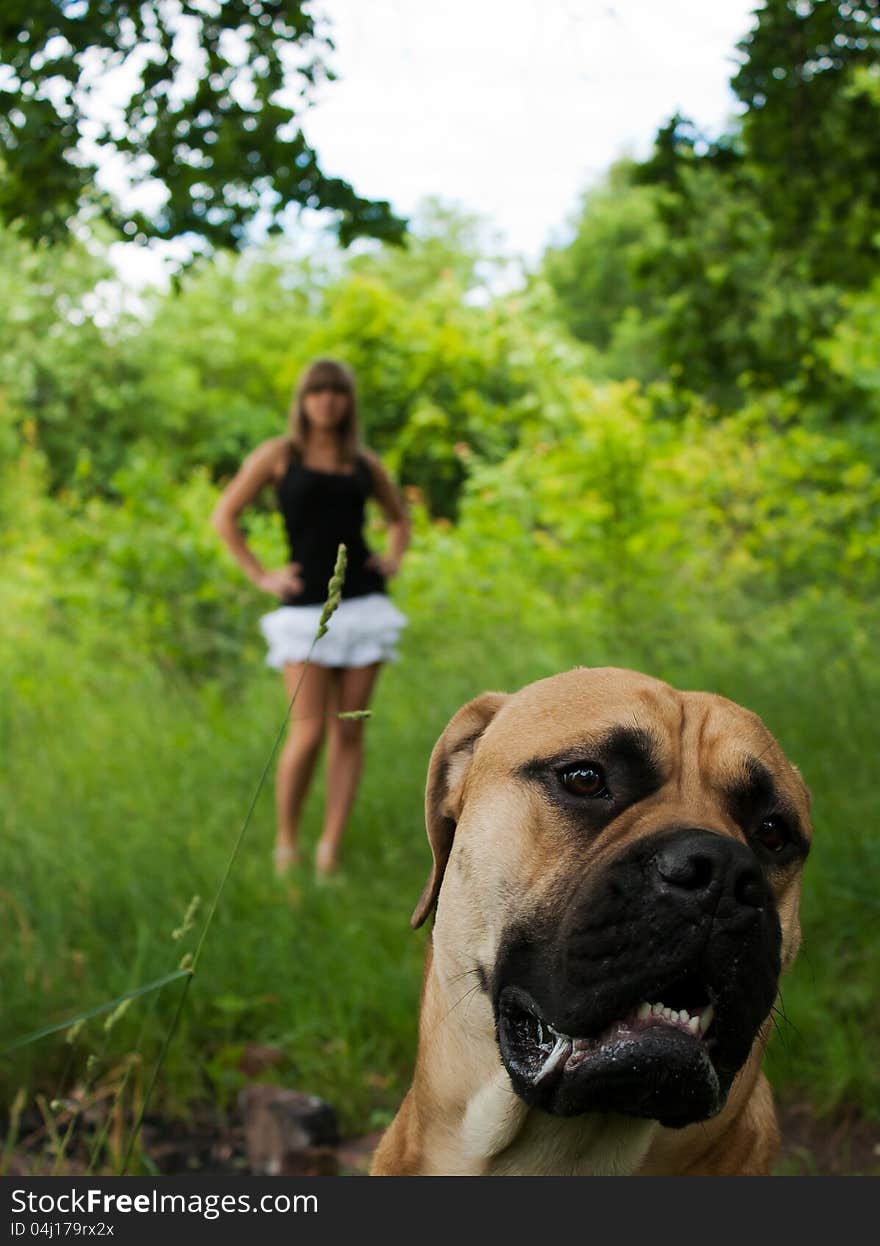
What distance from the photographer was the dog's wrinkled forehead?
6.78 ft

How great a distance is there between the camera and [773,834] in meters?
2.14

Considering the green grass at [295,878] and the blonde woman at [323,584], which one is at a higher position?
the blonde woman at [323,584]

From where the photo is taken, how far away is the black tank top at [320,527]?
5.46 m

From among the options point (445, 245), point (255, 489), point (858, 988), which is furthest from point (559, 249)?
point (858, 988)

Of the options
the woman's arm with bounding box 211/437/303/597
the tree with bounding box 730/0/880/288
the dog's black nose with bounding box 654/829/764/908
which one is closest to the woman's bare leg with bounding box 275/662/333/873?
the woman's arm with bounding box 211/437/303/597

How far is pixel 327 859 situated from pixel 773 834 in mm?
3262

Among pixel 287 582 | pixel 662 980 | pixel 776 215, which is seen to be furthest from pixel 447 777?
pixel 776 215

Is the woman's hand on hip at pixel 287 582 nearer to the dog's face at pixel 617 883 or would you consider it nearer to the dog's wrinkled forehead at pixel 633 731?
the dog's face at pixel 617 883

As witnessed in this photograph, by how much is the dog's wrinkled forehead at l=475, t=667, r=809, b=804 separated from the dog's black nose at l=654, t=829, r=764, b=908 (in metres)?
0.33

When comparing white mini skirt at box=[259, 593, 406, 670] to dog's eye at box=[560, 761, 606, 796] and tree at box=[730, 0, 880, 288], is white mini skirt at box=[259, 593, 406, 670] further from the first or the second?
dog's eye at box=[560, 761, 606, 796]

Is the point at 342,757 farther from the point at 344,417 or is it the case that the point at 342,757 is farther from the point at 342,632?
the point at 344,417

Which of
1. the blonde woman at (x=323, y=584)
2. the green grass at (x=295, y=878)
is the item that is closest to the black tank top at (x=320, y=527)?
the blonde woman at (x=323, y=584)

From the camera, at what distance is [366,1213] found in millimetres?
2043

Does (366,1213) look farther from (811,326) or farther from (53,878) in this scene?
(811,326)
